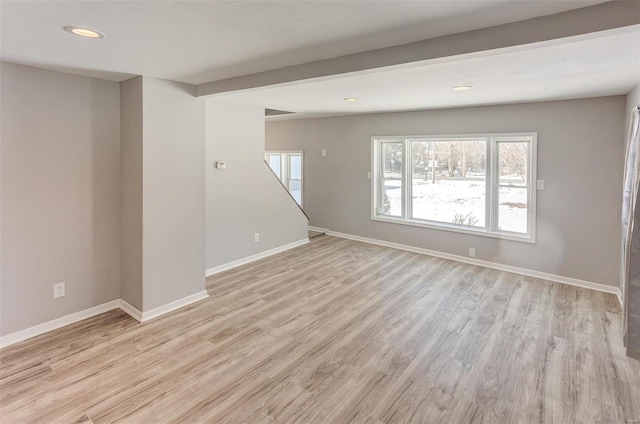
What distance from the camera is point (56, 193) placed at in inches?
123

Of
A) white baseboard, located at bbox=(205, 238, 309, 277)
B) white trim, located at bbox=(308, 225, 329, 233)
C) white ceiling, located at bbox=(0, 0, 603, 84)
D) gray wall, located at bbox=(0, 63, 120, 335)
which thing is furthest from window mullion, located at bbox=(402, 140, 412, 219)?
gray wall, located at bbox=(0, 63, 120, 335)

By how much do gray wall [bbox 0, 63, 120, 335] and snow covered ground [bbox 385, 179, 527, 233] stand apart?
453 centimetres

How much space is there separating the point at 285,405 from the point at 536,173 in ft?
14.2

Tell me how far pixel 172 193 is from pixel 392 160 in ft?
13.3

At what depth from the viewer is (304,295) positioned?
13.1ft

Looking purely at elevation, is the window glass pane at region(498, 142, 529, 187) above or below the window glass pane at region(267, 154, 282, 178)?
below

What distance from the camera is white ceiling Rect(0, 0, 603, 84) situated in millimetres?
1690

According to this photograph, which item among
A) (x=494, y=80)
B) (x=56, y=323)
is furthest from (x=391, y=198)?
(x=56, y=323)

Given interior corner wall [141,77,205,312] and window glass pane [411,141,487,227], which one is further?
window glass pane [411,141,487,227]

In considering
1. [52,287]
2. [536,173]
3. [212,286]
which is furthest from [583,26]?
[52,287]

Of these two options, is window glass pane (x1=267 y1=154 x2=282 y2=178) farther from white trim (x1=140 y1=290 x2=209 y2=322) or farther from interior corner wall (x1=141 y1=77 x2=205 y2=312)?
white trim (x1=140 y1=290 x2=209 y2=322)

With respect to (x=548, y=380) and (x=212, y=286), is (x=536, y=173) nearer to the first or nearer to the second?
(x=548, y=380)

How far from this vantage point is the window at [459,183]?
4841mm

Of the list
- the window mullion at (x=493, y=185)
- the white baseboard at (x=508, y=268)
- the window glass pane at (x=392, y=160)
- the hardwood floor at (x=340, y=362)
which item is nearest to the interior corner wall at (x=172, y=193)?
the hardwood floor at (x=340, y=362)
